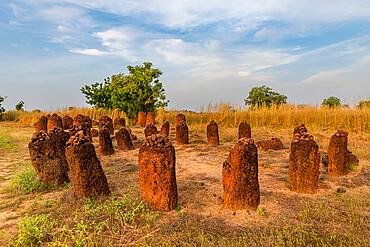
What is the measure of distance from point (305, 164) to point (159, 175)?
115 inches

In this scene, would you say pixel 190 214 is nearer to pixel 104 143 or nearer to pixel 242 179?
pixel 242 179

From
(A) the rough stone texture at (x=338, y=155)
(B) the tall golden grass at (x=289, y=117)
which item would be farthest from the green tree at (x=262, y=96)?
(A) the rough stone texture at (x=338, y=155)

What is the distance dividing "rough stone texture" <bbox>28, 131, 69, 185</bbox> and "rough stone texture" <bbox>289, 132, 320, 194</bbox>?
5.04m

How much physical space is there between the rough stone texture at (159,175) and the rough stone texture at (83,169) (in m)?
1.12

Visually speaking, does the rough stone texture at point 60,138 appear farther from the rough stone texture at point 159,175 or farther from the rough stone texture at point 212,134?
the rough stone texture at point 212,134

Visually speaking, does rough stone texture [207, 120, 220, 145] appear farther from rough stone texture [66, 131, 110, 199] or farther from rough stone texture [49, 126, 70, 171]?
rough stone texture [66, 131, 110, 199]

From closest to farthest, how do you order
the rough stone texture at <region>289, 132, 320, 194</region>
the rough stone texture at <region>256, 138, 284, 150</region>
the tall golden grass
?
the rough stone texture at <region>289, 132, 320, 194</region> → the rough stone texture at <region>256, 138, 284, 150</region> → the tall golden grass

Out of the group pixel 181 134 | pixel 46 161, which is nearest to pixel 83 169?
pixel 46 161

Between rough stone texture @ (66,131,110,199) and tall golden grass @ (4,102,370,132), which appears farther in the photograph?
tall golden grass @ (4,102,370,132)

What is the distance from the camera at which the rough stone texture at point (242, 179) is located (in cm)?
421

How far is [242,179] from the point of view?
422 centimetres

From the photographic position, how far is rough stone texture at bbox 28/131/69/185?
18.1 ft

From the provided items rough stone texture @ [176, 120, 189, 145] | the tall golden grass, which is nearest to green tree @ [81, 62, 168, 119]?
the tall golden grass

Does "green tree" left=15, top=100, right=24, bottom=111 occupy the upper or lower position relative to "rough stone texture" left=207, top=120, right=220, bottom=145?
upper
